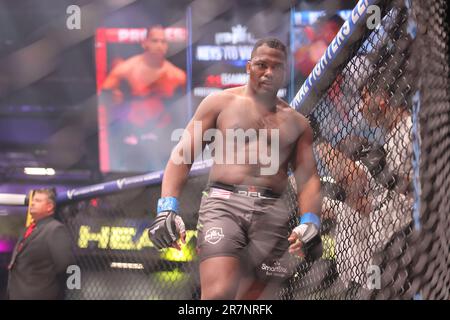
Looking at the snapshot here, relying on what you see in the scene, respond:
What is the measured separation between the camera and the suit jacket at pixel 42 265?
9.53ft

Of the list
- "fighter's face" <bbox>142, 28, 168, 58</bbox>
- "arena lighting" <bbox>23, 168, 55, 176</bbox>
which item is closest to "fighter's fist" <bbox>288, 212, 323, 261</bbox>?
"arena lighting" <bbox>23, 168, 55, 176</bbox>

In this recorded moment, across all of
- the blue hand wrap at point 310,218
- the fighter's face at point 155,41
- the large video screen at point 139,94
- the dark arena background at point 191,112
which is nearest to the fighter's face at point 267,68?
the dark arena background at point 191,112

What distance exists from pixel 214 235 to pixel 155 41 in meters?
4.97

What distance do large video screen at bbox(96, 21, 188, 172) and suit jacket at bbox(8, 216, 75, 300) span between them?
3508 millimetres

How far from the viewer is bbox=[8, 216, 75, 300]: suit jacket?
9.53ft

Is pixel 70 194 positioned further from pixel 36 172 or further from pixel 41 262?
pixel 36 172

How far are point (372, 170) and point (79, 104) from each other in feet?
17.0

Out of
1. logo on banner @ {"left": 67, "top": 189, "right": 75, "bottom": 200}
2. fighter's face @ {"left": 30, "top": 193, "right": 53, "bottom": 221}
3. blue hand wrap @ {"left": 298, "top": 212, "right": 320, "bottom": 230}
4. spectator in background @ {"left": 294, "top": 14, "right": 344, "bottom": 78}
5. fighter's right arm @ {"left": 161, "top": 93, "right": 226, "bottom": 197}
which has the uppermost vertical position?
spectator in background @ {"left": 294, "top": 14, "right": 344, "bottom": 78}

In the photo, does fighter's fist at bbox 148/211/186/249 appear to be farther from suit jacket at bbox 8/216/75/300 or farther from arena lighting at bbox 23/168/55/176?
arena lighting at bbox 23/168/55/176

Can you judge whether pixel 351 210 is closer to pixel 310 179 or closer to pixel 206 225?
pixel 310 179

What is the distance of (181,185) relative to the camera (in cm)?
195

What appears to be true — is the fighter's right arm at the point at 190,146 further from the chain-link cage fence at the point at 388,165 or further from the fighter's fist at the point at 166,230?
the chain-link cage fence at the point at 388,165

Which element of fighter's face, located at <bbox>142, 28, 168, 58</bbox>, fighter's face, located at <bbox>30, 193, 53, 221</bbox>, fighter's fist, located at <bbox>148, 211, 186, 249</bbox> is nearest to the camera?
fighter's fist, located at <bbox>148, 211, 186, 249</bbox>
